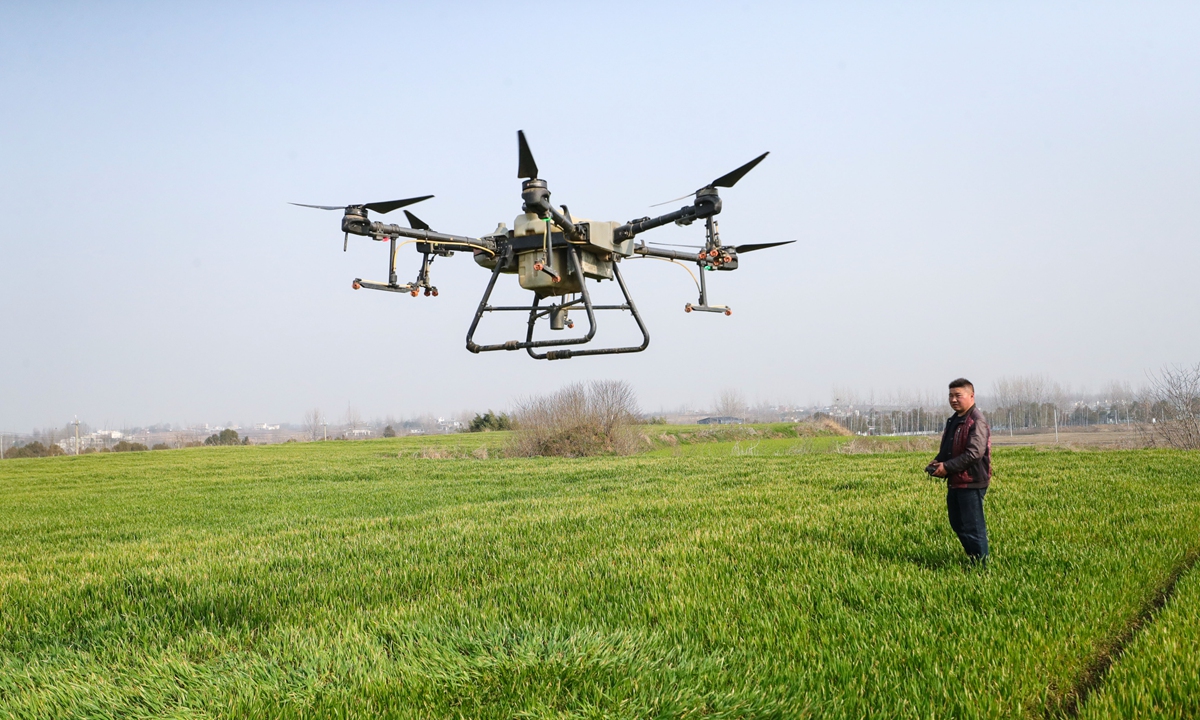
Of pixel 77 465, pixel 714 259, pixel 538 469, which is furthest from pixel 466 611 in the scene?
pixel 77 465

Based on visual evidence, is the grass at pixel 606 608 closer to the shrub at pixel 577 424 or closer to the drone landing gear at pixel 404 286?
the drone landing gear at pixel 404 286

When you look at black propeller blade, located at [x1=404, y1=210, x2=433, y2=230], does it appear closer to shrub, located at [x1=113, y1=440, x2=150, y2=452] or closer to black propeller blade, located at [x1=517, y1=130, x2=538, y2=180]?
black propeller blade, located at [x1=517, y1=130, x2=538, y2=180]

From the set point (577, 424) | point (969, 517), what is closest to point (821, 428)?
point (577, 424)

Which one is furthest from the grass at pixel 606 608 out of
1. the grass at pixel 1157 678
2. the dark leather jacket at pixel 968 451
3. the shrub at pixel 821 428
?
the shrub at pixel 821 428

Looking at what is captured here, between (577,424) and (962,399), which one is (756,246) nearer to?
(962,399)

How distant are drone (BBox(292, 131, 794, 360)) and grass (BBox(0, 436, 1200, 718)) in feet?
6.75

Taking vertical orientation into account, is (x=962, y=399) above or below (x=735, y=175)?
below

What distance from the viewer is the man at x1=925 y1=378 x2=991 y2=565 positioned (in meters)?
5.80

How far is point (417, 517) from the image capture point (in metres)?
12.1

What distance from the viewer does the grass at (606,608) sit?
3.89 meters

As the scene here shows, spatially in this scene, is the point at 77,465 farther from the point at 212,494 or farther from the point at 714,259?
the point at 714,259

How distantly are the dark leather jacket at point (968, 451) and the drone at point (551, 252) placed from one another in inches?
108

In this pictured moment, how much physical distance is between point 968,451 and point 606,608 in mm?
3327

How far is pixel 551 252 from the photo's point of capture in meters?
4.25
